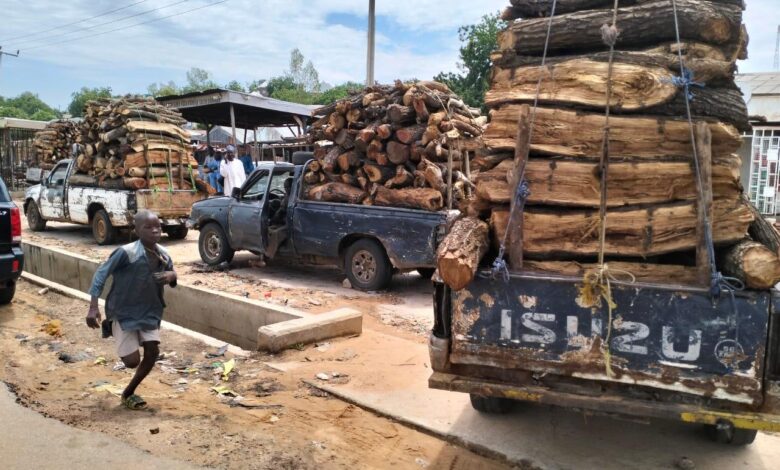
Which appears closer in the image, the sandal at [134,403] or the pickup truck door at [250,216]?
the sandal at [134,403]

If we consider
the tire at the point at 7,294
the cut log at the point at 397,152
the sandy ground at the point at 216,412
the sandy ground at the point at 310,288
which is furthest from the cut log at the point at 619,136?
the tire at the point at 7,294

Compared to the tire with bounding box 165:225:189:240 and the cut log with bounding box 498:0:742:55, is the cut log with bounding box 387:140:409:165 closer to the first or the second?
the cut log with bounding box 498:0:742:55

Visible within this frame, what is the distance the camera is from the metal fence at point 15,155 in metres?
26.8

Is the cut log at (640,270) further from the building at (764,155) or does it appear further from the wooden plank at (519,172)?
the building at (764,155)

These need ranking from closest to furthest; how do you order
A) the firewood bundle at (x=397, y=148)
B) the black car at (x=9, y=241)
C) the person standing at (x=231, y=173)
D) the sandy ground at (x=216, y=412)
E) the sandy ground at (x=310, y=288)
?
the sandy ground at (x=216, y=412) → the black car at (x=9, y=241) → the sandy ground at (x=310, y=288) → the firewood bundle at (x=397, y=148) → the person standing at (x=231, y=173)

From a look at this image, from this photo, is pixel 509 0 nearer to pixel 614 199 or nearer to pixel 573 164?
pixel 573 164

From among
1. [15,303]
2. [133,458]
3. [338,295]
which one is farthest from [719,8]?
[15,303]

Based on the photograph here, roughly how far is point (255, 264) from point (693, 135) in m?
8.50

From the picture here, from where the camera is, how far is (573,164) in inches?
135

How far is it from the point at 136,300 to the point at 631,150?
11.5 ft

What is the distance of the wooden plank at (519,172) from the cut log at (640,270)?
0.10 m

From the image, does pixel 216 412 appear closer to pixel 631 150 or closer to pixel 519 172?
pixel 519 172

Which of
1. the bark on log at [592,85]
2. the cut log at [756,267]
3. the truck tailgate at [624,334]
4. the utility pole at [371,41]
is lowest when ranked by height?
the truck tailgate at [624,334]

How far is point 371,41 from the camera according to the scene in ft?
55.0
